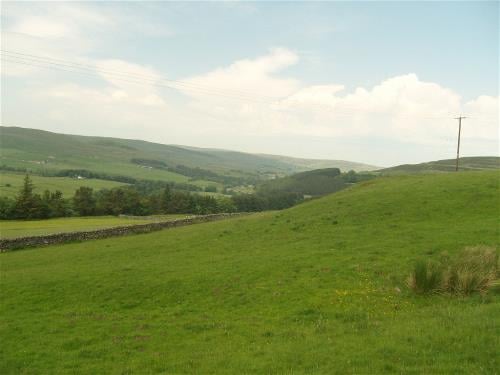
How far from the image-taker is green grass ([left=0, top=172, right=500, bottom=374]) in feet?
37.2

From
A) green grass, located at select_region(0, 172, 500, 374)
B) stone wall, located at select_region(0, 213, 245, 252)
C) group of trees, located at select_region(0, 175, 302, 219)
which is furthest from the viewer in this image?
group of trees, located at select_region(0, 175, 302, 219)

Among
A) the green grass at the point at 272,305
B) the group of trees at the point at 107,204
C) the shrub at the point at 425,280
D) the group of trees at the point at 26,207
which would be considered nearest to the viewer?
the green grass at the point at 272,305

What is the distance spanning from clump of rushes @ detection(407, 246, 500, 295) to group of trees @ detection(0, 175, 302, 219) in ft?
245

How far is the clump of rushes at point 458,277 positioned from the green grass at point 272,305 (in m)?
0.57

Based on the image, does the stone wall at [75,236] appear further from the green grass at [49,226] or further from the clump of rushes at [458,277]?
the clump of rushes at [458,277]

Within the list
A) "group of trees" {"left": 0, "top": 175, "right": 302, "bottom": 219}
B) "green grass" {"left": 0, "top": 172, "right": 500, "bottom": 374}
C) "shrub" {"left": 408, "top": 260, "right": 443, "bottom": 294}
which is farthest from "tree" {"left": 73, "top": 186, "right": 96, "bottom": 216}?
"shrub" {"left": 408, "top": 260, "right": 443, "bottom": 294}

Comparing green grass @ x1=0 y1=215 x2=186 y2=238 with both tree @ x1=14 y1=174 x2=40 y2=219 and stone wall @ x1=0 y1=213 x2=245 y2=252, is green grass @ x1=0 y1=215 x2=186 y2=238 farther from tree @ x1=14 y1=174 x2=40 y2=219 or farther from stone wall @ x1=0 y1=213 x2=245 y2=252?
tree @ x1=14 y1=174 x2=40 y2=219

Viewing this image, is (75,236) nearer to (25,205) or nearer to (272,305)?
(272,305)

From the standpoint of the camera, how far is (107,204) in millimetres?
88375

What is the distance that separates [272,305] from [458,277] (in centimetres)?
727

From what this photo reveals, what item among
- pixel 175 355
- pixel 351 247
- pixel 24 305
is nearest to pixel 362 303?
pixel 175 355

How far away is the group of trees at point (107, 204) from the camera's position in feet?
246

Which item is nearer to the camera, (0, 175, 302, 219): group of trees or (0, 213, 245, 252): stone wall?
(0, 213, 245, 252): stone wall

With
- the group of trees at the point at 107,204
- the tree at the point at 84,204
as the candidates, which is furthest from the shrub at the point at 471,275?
the tree at the point at 84,204
